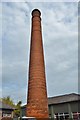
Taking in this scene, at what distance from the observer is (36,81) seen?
21.9m

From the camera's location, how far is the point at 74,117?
28703mm

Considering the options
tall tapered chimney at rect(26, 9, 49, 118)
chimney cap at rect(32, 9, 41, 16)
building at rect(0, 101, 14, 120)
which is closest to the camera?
tall tapered chimney at rect(26, 9, 49, 118)

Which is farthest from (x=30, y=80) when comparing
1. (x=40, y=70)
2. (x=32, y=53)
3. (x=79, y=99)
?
(x=79, y=99)

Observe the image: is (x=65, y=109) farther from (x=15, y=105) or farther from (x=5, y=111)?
(x=15, y=105)

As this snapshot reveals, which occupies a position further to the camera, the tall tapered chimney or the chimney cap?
the chimney cap

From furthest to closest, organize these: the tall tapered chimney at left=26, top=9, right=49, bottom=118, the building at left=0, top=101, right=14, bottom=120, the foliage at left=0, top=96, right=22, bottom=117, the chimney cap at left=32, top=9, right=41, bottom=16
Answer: the foliage at left=0, top=96, right=22, bottom=117, the building at left=0, top=101, right=14, bottom=120, the chimney cap at left=32, top=9, right=41, bottom=16, the tall tapered chimney at left=26, top=9, right=49, bottom=118

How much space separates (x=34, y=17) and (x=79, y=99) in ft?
45.1

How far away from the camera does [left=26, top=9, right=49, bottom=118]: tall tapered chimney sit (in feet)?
69.4

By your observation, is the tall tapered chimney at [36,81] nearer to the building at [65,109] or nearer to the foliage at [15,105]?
the building at [65,109]

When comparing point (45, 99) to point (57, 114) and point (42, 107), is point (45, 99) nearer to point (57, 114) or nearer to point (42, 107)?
point (42, 107)

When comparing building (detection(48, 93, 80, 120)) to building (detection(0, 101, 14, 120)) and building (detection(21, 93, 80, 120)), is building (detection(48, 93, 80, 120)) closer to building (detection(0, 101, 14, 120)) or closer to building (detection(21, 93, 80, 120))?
building (detection(21, 93, 80, 120))

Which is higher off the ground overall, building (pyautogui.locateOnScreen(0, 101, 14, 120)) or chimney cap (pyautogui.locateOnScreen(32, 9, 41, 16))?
chimney cap (pyautogui.locateOnScreen(32, 9, 41, 16))

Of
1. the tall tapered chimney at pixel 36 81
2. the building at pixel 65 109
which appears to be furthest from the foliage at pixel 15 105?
the tall tapered chimney at pixel 36 81

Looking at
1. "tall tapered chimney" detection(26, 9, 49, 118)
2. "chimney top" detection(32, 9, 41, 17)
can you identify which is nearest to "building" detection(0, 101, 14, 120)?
"tall tapered chimney" detection(26, 9, 49, 118)
